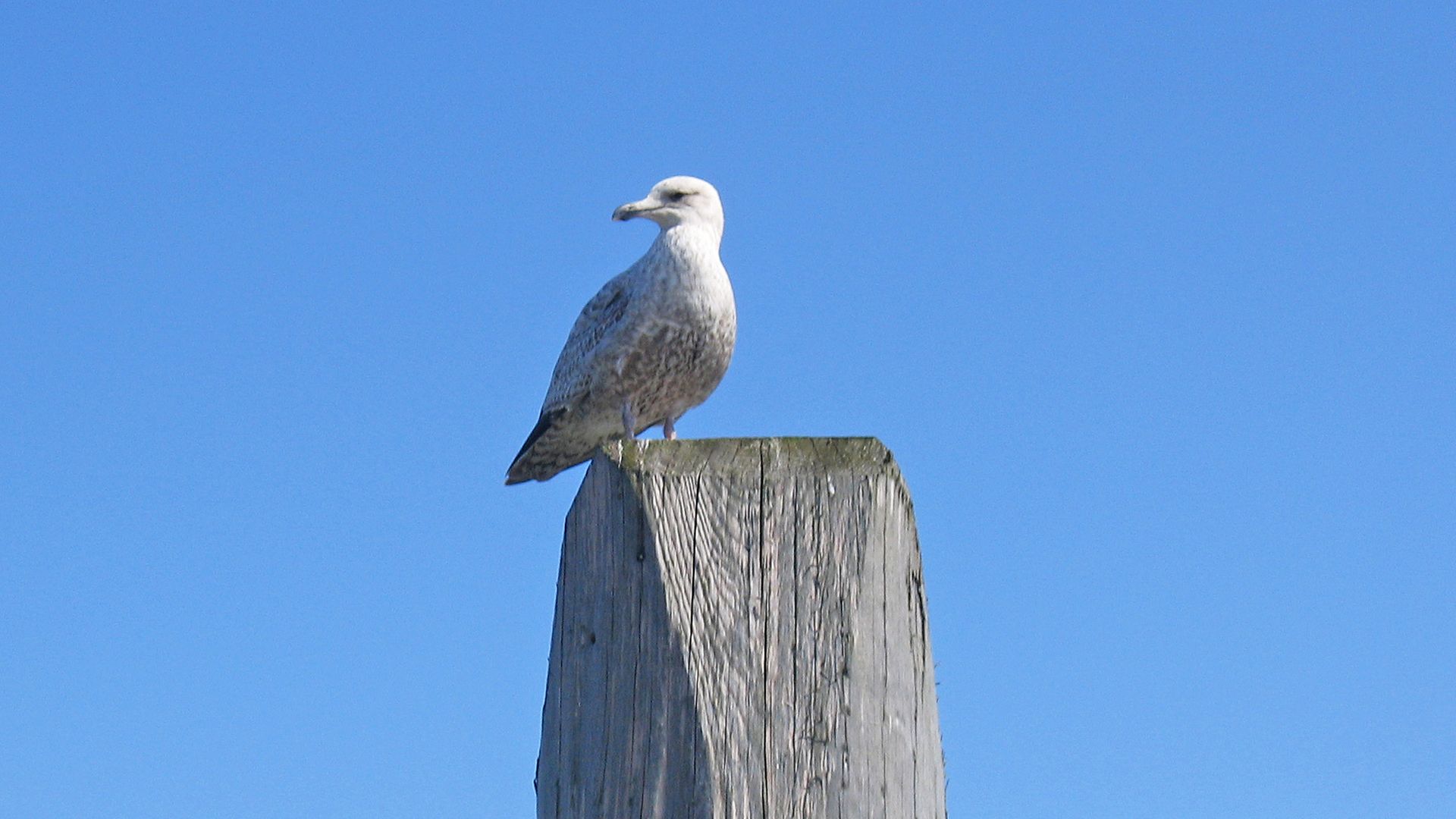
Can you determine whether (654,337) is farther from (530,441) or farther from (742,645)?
(742,645)

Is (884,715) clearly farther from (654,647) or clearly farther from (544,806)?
(544,806)

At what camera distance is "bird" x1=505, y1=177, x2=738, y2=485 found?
6277mm

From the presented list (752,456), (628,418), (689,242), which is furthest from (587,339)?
(752,456)

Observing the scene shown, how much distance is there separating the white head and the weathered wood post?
4081 mm

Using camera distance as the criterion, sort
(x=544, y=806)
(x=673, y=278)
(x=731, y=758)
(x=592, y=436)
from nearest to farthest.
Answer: (x=731, y=758), (x=544, y=806), (x=673, y=278), (x=592, y=436)

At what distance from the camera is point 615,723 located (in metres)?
2.46

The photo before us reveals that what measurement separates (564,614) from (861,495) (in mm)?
545

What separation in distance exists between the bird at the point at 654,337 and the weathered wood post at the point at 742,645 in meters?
3.64

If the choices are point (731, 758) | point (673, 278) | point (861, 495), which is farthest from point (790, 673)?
point (673, 278)

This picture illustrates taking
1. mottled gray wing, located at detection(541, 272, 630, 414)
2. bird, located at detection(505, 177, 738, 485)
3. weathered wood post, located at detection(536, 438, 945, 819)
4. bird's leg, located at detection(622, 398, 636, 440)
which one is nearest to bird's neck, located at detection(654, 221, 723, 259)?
bird, located at detection(505, 177, 738, 485)

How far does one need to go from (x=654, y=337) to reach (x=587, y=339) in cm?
46

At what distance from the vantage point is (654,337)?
6285 millimetres

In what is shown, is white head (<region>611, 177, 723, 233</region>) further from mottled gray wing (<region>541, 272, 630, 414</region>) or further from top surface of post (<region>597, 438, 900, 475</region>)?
top surface of post (<region>597, 438, 900, 475</region>)

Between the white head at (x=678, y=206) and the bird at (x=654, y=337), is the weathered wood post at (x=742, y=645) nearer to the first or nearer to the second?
the bird at (x=654, y=337)
